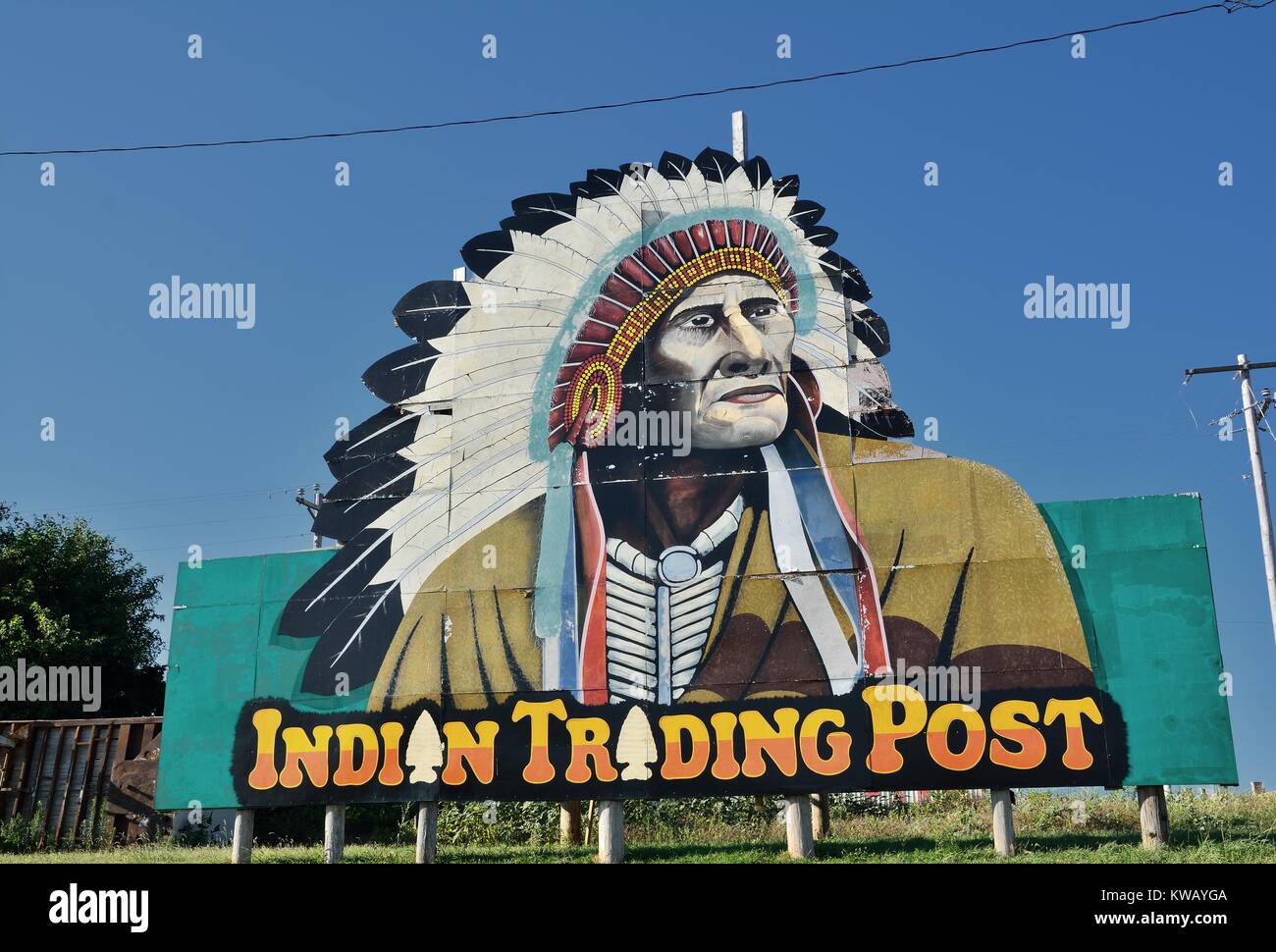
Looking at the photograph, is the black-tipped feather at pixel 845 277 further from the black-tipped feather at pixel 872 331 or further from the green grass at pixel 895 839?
the green grass at pixel 895 839

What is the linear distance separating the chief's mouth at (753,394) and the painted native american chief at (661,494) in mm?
30

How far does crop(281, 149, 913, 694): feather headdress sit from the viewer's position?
55.6 ft

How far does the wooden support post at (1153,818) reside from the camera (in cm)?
1425

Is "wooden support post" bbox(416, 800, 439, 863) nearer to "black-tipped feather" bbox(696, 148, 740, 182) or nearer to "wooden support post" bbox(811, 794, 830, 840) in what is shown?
"wooden support post" bbox(811, 794, 830, 840)

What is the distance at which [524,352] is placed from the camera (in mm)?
17453

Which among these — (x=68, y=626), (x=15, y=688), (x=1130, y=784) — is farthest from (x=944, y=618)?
(x=68, y=626)

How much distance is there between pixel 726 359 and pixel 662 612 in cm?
367

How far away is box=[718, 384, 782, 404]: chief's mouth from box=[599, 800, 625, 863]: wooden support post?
5634 millimetres

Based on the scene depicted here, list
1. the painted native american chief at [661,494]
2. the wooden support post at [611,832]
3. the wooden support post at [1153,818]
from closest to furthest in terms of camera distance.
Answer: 1. the wooden support post at [1153,818]
2. the painted native american chief at [661,494]
3. the wooden support post at [611,832]

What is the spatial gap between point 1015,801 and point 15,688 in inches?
932

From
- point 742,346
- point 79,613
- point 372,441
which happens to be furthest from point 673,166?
point 79,613

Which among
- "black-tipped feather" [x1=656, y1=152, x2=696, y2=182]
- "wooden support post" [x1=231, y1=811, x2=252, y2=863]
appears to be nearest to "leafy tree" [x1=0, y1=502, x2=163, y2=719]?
"wooden support post" [x1=231, y1=811, x2=252, y2=863]

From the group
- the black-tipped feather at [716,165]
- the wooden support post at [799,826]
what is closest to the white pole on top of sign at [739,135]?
→ the black-tipped feather at [716,165]

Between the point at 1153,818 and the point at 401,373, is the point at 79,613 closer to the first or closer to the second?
the point at 401,373
